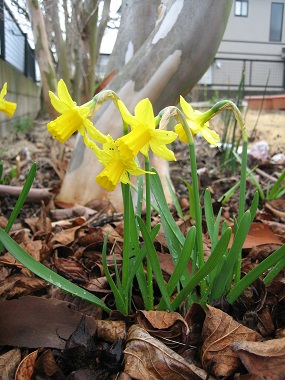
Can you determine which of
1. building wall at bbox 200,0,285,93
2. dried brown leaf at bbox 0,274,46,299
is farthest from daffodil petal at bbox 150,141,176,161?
building wall at bbox 200,0,285,93

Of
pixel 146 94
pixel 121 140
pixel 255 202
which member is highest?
pixel 146 94

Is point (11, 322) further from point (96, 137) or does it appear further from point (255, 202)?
point (255, 202)

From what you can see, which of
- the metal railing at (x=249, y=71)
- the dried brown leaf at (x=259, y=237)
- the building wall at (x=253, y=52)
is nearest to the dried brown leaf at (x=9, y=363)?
the dried brown leaf at (x=259, y=237)

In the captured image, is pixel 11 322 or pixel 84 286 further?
pixel 84 286

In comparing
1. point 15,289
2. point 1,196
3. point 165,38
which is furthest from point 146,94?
point 15,289

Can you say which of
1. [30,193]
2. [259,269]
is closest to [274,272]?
[259,269]

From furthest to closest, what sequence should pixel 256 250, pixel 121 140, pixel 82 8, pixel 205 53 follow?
pixel 82 8, pixel 205 53, pixel 256 250, pixel 121 140

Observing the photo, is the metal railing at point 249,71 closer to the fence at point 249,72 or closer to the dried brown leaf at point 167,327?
the fence at point 249,72

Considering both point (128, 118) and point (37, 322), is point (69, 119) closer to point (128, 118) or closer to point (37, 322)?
point (128, 118)
